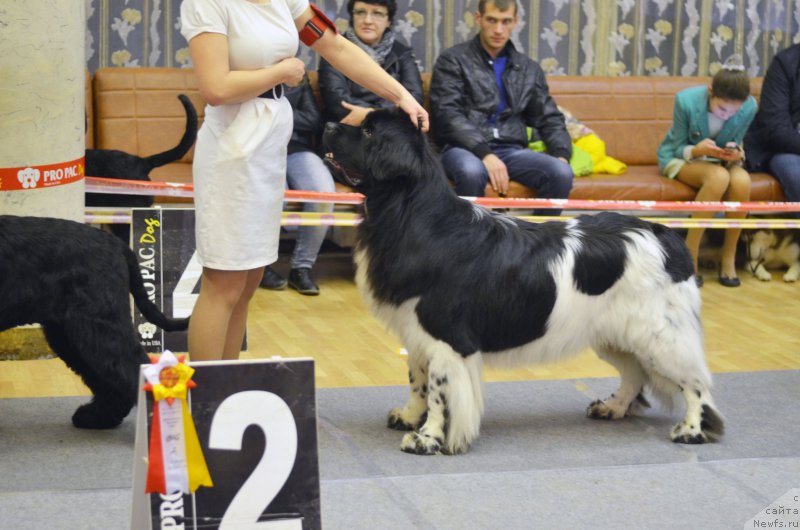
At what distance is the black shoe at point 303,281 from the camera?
5.91 m

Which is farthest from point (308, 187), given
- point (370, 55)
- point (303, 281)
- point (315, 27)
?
point (315, 27)

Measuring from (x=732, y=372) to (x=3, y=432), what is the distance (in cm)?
286

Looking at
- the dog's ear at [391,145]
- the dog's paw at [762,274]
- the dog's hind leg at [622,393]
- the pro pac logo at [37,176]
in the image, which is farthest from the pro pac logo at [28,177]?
the dog's paw at [762,274]

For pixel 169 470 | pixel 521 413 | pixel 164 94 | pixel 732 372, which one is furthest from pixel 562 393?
pixel 164 94

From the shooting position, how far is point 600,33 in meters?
7.23

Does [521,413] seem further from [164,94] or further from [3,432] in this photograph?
[164,94]

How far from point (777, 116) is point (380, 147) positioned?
3902 millimetres

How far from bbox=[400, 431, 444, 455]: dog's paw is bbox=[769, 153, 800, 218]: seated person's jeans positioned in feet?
12.1

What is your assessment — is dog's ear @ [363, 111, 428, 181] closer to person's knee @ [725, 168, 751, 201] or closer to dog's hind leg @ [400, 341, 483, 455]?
dog's hind leg @ [400, 341, 483, 455]

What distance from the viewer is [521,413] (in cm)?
409

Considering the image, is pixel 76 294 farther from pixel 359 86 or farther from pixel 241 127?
pixel 359 86

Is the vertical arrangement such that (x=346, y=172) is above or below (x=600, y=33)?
below

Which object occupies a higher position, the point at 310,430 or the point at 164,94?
the point at 164,94

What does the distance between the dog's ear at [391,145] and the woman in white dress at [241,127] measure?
2.0 inches
